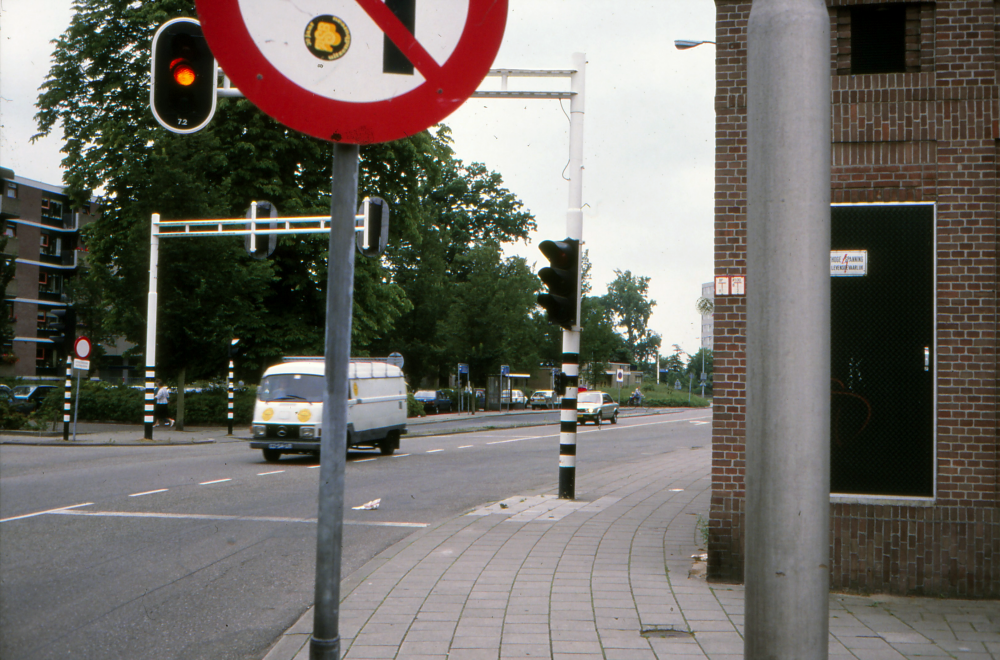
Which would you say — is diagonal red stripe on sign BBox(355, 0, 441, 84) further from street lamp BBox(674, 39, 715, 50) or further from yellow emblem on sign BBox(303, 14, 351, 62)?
street lamp BBox(674, 39, 715, 50)

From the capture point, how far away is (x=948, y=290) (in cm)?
654

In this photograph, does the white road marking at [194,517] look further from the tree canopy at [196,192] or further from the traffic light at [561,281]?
the tree canopy at [196,192]

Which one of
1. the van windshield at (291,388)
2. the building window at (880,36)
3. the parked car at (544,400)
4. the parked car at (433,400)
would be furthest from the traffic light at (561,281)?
the parked car at (544,400)

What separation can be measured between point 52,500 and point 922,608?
10.0 metres

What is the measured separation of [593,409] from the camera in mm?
42656

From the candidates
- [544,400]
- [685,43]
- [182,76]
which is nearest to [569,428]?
[182,76]

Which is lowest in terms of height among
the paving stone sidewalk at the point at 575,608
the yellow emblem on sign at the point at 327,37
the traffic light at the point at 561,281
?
the paving stone sidewalk at the point at 575,608

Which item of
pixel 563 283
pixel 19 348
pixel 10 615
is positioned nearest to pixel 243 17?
pixel 10 615

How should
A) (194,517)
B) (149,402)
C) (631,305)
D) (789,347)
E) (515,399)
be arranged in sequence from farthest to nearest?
(631,305)
(515,399)
(149,402)
(194,517)
(789,347)

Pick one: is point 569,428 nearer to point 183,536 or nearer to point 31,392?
point 183,536

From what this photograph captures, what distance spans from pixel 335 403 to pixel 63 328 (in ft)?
75.4

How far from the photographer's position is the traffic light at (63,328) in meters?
22.5

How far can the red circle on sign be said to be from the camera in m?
2.04

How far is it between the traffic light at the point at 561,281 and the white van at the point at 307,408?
6.49 meters
